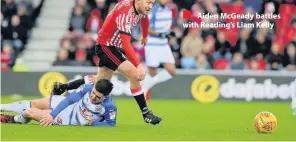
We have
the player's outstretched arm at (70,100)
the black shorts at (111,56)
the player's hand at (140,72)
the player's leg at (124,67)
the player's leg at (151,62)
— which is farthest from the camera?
the player's leg at (151,62)

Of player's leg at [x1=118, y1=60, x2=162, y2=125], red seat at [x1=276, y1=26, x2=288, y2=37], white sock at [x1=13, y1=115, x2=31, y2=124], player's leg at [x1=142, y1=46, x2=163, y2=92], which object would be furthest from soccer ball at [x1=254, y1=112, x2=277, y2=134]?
red seat at [x1=276, y1=26, x2=288, y2=37]

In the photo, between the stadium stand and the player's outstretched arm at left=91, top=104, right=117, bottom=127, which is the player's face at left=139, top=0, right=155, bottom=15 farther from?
the stadium stand

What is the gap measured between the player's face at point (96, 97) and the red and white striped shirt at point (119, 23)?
109 centimetres

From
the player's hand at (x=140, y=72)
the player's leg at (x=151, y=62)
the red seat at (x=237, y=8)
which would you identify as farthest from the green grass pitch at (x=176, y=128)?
the red seat at (x=237, y=8)

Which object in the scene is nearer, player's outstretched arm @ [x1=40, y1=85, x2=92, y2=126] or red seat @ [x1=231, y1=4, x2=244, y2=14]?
player's outstretched arm @ [x1=40, y1=85, x2=92, y2=126]

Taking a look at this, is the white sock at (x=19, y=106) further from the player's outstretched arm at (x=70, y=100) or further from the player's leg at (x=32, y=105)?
the player's outstretched arm at (x=70, y=100)

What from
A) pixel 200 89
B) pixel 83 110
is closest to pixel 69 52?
pixel 200 89

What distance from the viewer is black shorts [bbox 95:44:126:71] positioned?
11859 mm

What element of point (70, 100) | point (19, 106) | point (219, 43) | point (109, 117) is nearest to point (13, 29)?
point (219, 43)

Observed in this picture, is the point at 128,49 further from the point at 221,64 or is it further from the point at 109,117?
the point at 221,64

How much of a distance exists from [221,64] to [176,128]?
882cm

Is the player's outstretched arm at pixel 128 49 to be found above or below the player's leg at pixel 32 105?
above

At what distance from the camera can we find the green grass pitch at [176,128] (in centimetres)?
1010

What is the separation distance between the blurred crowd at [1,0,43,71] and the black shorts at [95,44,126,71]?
26.2 ft
